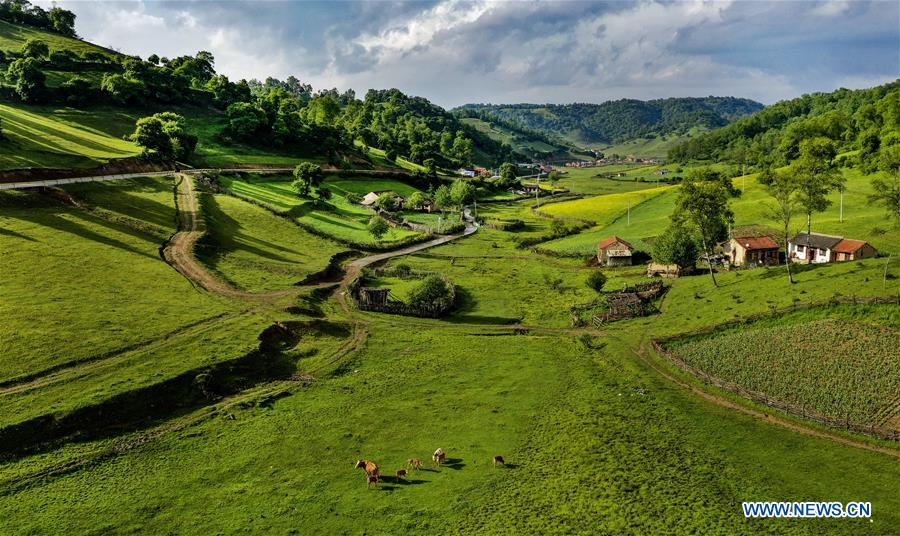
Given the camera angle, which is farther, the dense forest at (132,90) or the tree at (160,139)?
the dense forest at (132,90)

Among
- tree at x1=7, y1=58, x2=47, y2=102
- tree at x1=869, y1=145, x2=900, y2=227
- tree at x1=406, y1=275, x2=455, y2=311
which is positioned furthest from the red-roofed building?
tree at x1=7, y1=58, x2=47, y2=102

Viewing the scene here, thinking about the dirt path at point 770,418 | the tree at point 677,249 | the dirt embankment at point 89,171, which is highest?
the dirt embankment at point 89,171

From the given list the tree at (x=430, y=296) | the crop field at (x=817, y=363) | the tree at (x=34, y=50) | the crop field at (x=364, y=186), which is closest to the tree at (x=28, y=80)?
the tree at (x=34, y=50)

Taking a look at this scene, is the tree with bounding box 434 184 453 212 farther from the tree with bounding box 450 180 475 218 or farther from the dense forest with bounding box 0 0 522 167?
the dense forest with bounding box 0 0 522 167

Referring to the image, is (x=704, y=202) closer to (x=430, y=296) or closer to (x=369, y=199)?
(x=430, y=296)

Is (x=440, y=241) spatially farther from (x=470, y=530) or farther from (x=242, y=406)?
(x=470, y=530)

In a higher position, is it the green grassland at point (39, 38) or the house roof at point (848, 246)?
the green grassland at point (39, 38)

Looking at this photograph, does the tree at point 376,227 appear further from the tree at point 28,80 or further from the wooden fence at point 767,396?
the tree at point 28,80
